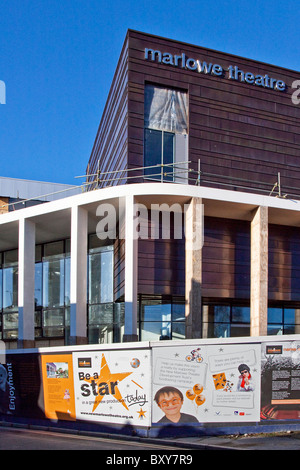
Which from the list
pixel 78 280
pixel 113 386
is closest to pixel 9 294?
pixel 78 280

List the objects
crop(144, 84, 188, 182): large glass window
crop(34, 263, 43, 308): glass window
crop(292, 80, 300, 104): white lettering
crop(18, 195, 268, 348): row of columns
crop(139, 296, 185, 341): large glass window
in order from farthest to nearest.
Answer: crop(34, 263, 43, 308): glass window, crop(292, 80, 300, 104): white lettering, crop(139, 296, 185, 341): large glass window, crop(144, 84, 188, 182): large glass window, crop(18, 195, 268, 348): row of columns

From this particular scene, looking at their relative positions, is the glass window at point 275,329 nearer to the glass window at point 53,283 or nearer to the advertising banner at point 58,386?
the glass window at point 53,283

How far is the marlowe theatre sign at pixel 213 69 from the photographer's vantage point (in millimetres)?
21938

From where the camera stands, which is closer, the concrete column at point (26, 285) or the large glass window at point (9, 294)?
the concrete column at point (26, 285)

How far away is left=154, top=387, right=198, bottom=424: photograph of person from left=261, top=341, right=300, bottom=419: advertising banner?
6.90 feet

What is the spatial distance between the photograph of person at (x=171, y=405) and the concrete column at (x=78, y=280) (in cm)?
725

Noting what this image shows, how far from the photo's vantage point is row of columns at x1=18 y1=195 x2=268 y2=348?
19.3m

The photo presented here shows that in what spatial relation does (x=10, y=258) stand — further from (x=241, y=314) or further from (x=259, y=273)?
(x=259, y=273)

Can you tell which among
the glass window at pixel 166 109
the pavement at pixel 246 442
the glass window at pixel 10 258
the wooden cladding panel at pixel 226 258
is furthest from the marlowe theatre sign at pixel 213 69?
the pavement at pixel 246 442

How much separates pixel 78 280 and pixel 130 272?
253 centimetres

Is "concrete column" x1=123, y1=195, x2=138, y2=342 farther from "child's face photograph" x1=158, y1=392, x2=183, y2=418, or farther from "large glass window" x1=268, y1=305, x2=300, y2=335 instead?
"large glass window" x1=268, y1=305, x2=300, y2=335

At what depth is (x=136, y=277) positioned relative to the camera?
19.6 meters

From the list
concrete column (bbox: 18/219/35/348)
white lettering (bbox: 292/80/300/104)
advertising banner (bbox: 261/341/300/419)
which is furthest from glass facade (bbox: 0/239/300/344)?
white lettering (bbox: 292/80/300/104)

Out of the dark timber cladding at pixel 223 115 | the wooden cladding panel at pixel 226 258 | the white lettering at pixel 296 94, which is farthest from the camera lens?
the white lettering at pixel 296 94
